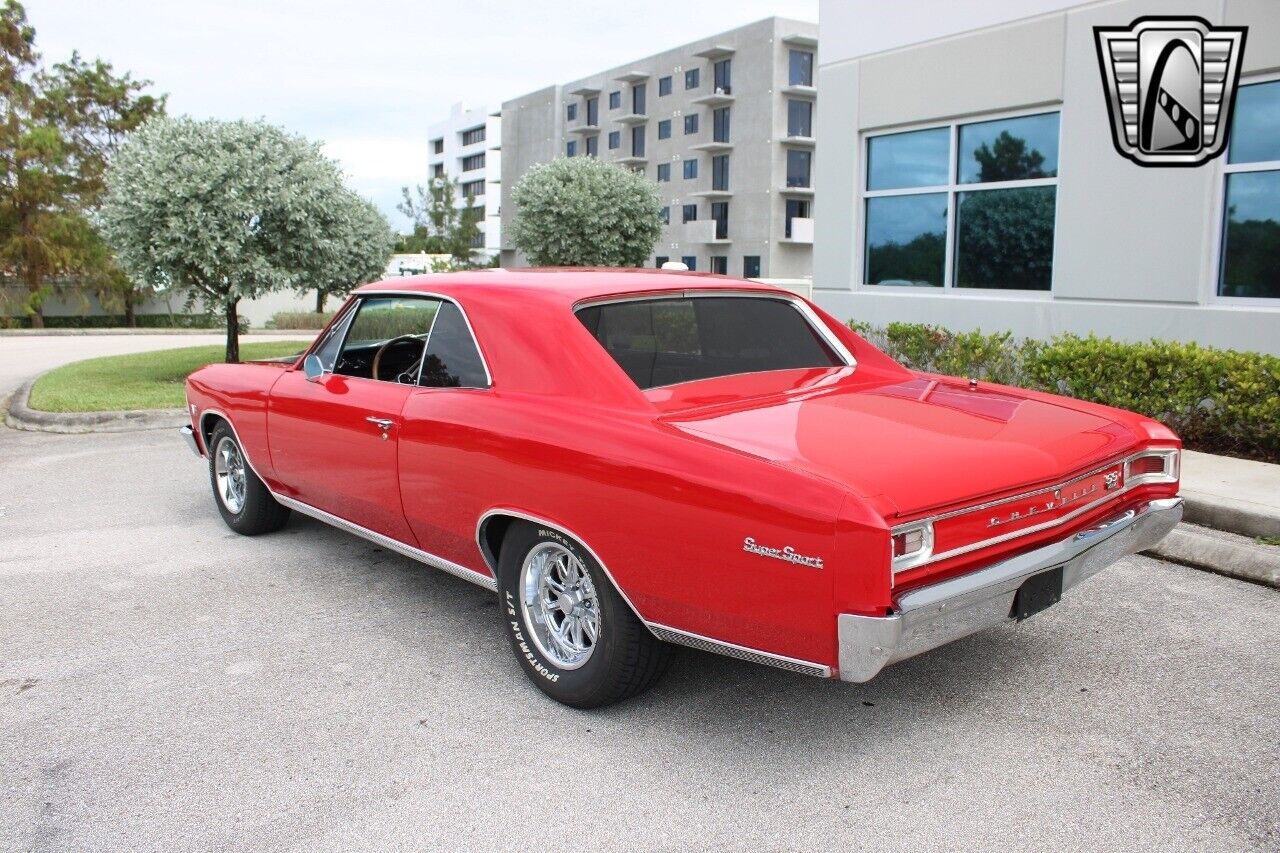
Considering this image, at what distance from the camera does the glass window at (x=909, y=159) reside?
1178 cm

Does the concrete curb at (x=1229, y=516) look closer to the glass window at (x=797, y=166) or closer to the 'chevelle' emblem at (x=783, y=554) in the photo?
the 'chevelle' emblem at (x=783, y=554)

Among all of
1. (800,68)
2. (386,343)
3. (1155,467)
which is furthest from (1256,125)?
(800,68)

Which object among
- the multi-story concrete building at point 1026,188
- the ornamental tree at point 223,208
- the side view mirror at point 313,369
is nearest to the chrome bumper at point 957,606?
the side view mirror at point 313,369

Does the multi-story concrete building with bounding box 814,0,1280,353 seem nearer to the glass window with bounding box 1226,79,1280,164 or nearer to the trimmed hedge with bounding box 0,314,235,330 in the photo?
the glass window with bounding box 1226,79,1280,164

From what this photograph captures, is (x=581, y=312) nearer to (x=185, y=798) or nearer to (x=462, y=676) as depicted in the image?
(x=462, y=676)

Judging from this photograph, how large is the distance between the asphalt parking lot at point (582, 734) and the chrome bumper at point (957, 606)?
1.66 ft

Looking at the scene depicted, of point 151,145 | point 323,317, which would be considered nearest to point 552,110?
point 323,317

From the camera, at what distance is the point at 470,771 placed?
342cm

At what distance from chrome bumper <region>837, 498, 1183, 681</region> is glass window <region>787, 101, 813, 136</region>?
5403cm

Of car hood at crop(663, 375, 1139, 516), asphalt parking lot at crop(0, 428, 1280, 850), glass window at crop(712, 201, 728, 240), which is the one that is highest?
glass window at crop(712, 201, 728, 240)

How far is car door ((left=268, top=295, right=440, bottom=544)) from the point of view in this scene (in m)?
4.67

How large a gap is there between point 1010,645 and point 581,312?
2.29m

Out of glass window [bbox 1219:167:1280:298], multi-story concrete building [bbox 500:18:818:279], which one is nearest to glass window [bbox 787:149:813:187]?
multi-story concrete building [bbox 500:18:818:279]

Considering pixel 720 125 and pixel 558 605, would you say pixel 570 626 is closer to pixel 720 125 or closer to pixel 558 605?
pixel 558 605
